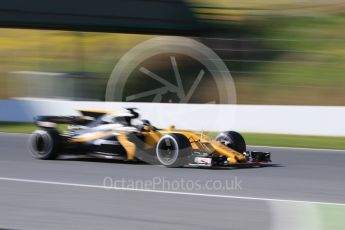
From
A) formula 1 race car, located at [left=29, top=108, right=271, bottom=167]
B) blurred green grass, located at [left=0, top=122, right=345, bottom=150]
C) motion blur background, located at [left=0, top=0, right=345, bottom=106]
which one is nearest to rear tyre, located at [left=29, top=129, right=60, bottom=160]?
formula 1 race car, located at [left=29, top=108, right=271, bottom=167]

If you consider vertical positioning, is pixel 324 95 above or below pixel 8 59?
below

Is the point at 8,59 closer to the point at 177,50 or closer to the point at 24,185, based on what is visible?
the point at 177,50

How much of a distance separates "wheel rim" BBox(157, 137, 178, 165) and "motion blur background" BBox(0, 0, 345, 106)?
10.3m

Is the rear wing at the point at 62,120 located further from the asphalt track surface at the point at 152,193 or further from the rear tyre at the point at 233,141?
the rear tyre at the point at 233,141

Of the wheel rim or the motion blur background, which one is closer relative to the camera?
the wheel rim

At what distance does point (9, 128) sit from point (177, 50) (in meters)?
8.68

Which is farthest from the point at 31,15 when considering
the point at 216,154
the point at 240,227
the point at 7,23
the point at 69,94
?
the point at 240,227

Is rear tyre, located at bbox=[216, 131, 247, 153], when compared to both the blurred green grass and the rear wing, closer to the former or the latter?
the rear wing

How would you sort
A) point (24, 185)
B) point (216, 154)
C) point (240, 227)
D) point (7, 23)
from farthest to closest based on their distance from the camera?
1. point (7, 23)
2. point (216, 154)
3. point (24, 185)
4. point (240, 227)

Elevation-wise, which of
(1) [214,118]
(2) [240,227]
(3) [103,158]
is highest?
(1) [214,118]

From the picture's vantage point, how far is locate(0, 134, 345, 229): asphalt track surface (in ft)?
19.4

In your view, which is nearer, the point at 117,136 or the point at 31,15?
the point at 117,136

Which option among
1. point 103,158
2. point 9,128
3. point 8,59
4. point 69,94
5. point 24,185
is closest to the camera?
point 24,185

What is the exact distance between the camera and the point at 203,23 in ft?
77.9
